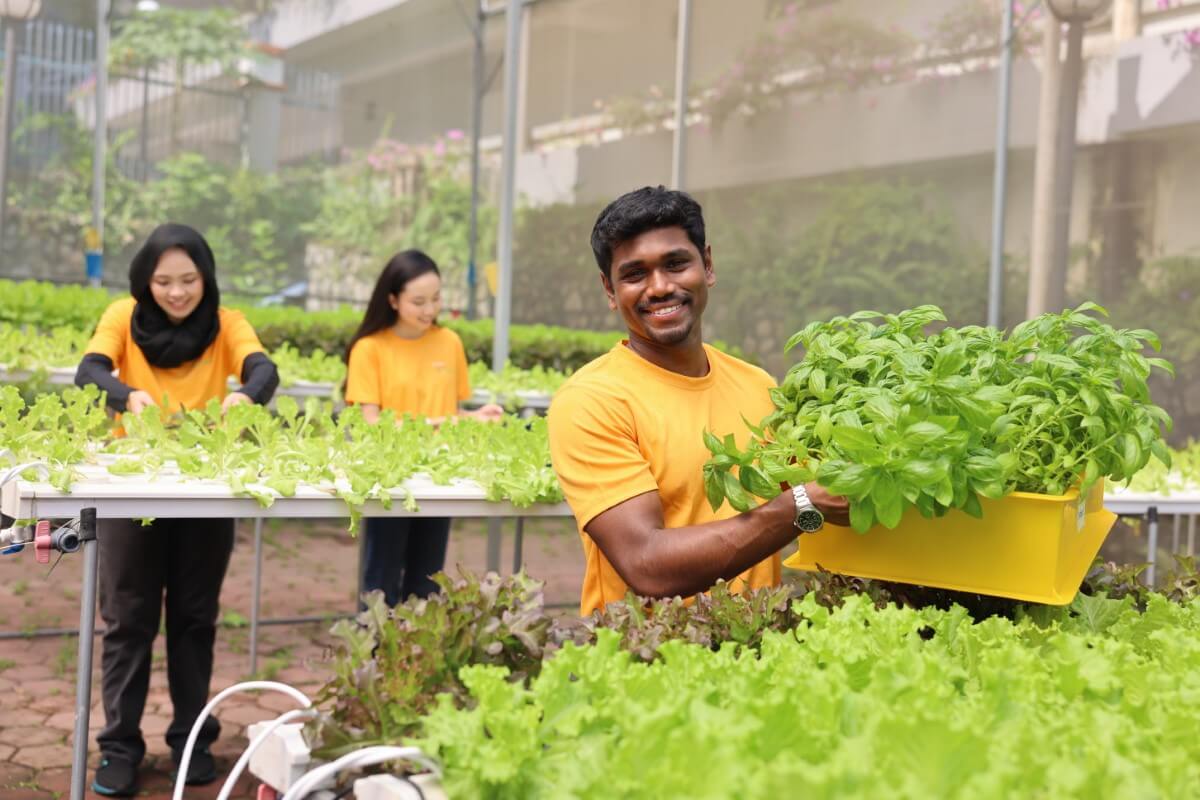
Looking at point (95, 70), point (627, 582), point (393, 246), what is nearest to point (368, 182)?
point (393, 246)

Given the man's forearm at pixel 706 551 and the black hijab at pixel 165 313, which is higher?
the black hijab at pixel 165 313

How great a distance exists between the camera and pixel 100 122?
10.9m

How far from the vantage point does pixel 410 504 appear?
3.44 meters

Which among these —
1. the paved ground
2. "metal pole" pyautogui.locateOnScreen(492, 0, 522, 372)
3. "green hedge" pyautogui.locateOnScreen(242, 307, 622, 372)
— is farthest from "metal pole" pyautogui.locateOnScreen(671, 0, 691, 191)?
"metal pole" pyautogui.locateOnScreen(492, 0, 522, 372)

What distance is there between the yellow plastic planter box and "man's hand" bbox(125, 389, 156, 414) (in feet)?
8.04

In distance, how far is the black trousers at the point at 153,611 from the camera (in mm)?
3955

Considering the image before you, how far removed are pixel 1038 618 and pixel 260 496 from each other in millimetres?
1964

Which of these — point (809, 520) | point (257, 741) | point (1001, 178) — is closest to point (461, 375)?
point (809, 520)

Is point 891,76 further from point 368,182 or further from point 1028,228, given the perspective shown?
point 368,182

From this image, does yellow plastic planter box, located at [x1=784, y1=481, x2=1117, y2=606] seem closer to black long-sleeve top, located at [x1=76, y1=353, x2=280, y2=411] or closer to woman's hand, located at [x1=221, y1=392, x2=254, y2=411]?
woman's hand, located at [x1=221, y1=392, x2=254, y2=411]

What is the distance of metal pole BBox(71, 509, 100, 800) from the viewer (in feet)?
9.45

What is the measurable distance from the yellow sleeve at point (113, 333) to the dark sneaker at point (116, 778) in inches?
51.4

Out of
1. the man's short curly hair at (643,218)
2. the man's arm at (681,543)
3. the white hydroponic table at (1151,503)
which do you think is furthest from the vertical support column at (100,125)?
the man's arm at (681,543)

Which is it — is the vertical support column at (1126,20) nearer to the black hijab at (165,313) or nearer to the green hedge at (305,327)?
the green hedge at (305,327)
